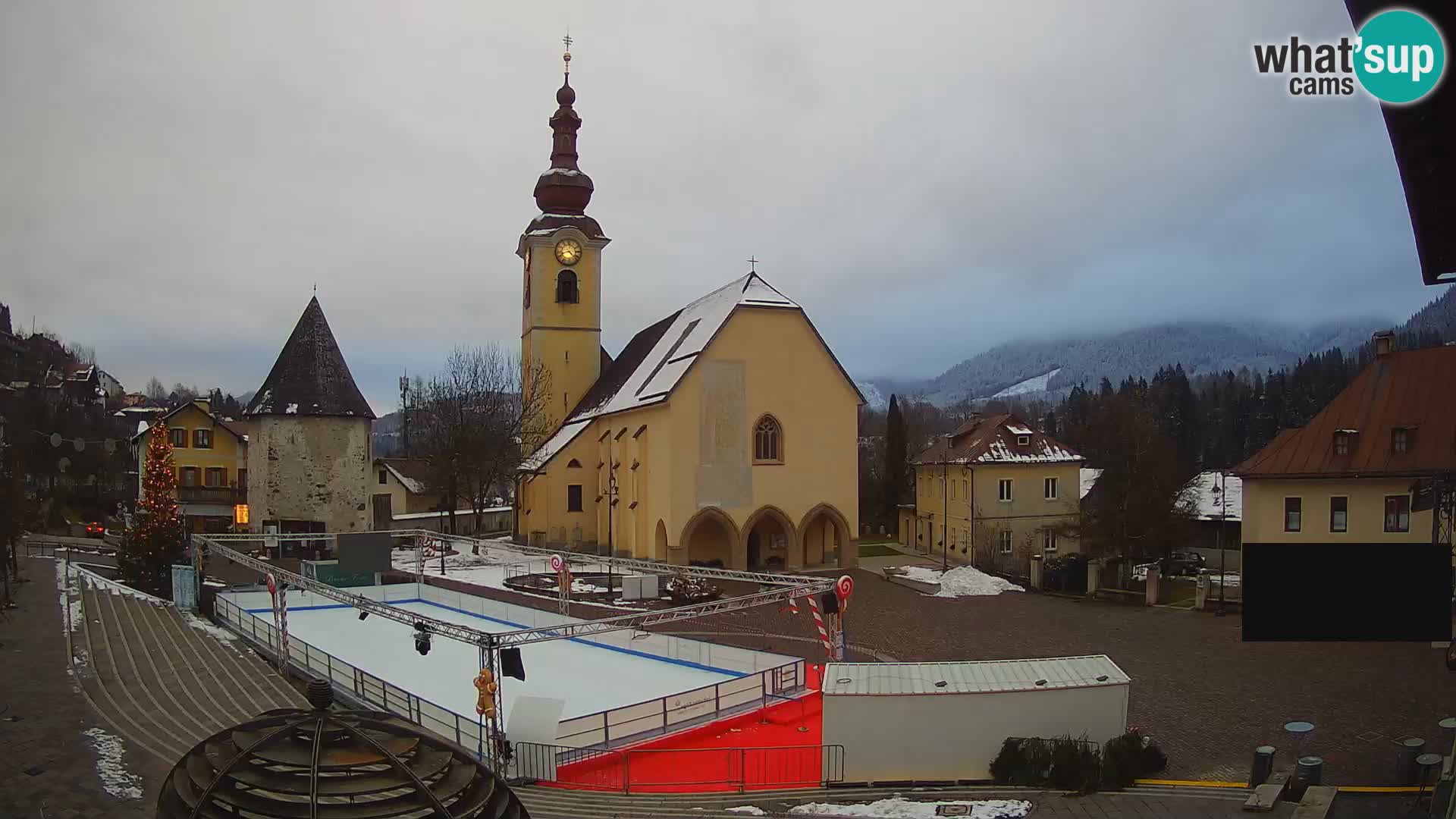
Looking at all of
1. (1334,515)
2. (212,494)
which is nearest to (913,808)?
(1334,515)

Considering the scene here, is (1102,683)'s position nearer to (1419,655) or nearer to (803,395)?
(1419,655)

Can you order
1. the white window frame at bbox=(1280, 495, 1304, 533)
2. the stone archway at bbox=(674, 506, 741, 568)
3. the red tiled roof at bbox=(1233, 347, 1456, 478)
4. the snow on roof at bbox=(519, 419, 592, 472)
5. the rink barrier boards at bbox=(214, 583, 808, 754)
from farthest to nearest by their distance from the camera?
the snow on roof at bbox=(519, 419, 592, 472)
the stone archway at bbox=(674, 506, 741, 568)
the white window frame at bbox=(1280, 495, 1304, 533)
the red tiled roof at bbox=(1233, 347, 1456, 478)
the rink barrier boards at bbox=(214, 583, 808, 754)

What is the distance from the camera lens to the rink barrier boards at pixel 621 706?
14008mm

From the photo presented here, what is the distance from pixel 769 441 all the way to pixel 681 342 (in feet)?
19.6

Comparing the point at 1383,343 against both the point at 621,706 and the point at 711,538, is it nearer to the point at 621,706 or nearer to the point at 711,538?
the point at 711,538

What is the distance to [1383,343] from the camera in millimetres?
28969

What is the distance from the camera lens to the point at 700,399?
3384 centimetres

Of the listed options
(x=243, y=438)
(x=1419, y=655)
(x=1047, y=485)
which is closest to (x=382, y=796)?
(x=1419, y=655)

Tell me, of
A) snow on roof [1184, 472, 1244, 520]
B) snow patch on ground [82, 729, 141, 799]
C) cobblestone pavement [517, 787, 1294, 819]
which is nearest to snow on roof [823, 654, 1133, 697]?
cobblestone pavement [517, 787, 1294, 819]

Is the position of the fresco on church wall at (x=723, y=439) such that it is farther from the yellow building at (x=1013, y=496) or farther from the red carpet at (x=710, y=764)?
the red carpet at (x=710, y=764)

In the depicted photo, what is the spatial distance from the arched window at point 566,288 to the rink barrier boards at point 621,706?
24.7 m

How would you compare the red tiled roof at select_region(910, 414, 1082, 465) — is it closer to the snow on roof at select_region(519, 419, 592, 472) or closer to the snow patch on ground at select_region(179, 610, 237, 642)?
the snow on roof at select_region(519, 419, 592, 472)

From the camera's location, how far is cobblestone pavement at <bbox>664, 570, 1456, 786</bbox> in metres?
13.3

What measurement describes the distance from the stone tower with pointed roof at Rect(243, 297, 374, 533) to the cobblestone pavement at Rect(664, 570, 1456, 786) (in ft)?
62.6
